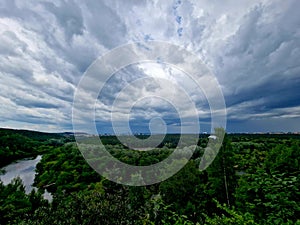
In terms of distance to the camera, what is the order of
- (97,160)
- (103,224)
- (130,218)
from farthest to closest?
1. (97,160)
2. (130,218)
3. (103,224)

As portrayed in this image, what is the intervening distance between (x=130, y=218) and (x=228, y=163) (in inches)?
399

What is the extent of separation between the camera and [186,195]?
15430mm

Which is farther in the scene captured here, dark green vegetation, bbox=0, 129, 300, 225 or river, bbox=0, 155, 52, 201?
river, bbox=0, 155, 52, 201

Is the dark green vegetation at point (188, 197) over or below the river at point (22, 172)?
over

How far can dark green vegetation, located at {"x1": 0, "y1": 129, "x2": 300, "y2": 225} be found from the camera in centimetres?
367

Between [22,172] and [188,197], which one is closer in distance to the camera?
[188,197]

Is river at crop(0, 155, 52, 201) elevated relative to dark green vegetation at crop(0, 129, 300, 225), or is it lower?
lower

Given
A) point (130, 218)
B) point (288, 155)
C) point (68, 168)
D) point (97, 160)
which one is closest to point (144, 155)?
point (97, 160)

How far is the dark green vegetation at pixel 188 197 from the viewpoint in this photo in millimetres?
3668

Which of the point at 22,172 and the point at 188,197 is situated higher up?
the point at 188,197

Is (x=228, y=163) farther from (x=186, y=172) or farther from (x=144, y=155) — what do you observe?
(x=144, y=155)

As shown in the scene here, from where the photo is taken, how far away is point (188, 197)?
608 inches

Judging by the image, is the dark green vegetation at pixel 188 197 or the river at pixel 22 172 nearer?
the dark green vegetation at pixel 188 197

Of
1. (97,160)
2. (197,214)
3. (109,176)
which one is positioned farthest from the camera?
(97,160)
